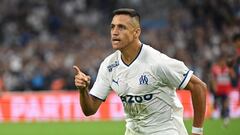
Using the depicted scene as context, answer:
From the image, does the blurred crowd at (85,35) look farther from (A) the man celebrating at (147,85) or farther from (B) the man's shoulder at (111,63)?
(A) the man celebrating at (147,85)

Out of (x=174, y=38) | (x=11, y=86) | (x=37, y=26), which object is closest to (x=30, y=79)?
(x=11, y=86)

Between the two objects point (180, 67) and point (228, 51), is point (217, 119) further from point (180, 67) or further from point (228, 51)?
point (180, 67)

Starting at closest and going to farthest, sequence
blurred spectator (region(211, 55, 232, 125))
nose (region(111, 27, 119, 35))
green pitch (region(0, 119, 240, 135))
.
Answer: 1. nose (region(111, 27, 119, 35))
2. green pitch (region(0, 119, 240, 135))
3. blurred spectator (region(211, 55, 232, 125))

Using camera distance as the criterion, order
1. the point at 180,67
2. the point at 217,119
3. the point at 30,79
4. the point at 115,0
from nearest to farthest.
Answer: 1. the point at 180,67
2. the point at 217,119
3. the point at 30,79
4. the point at 115,0

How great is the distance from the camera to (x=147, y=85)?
7.31 metres

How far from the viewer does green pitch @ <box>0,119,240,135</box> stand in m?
17.8

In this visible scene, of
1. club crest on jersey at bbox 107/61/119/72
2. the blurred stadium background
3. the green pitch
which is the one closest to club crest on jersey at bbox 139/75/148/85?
club crest on jersey at bbox 107/61/119/72

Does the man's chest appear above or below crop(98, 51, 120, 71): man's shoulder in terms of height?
below

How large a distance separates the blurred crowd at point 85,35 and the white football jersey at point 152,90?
51.8 feet

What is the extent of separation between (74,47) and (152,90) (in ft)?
60.4

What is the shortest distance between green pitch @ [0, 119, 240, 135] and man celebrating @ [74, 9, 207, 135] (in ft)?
31.8

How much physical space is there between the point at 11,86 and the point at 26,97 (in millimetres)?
1619

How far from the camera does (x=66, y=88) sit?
77.1 feet

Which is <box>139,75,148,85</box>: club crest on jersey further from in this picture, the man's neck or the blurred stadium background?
the blurred stadium background
